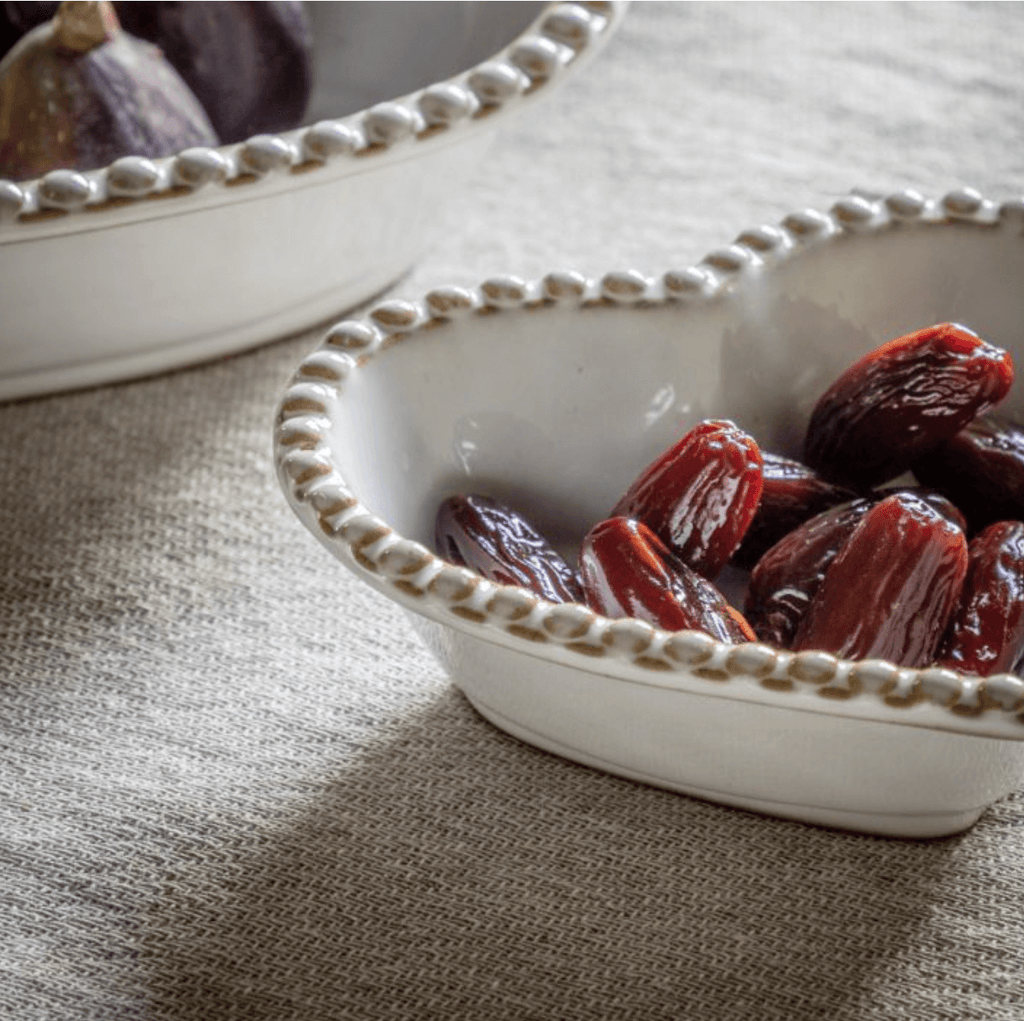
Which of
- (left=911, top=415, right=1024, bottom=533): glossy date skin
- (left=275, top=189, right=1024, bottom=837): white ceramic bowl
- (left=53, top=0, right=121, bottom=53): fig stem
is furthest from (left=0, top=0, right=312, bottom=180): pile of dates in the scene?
(left=911, top=415, right=1024, bottom=533): glossy date skin

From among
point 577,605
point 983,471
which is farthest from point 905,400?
point 577,605

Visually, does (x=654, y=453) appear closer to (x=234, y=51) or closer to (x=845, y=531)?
(x=845, y=531)

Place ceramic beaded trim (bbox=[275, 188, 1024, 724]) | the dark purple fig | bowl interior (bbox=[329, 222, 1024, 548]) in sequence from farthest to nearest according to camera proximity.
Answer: the dark purple fig → bowl interior (bbox=[329, 222, 1024, 548]) → ceramic beaded trim (bbox=[275, 188, 1024, 724])

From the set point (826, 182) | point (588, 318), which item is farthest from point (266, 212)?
point (826, 182)

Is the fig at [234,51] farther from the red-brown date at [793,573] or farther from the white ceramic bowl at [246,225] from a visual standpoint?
the red-brown date at [793,573]

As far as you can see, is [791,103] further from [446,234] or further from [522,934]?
[522,934]

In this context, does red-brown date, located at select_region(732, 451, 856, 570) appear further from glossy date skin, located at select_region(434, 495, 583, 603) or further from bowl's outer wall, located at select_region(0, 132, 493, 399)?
bowl's outer wall, located at select_region(0, 132, 493, 399)
